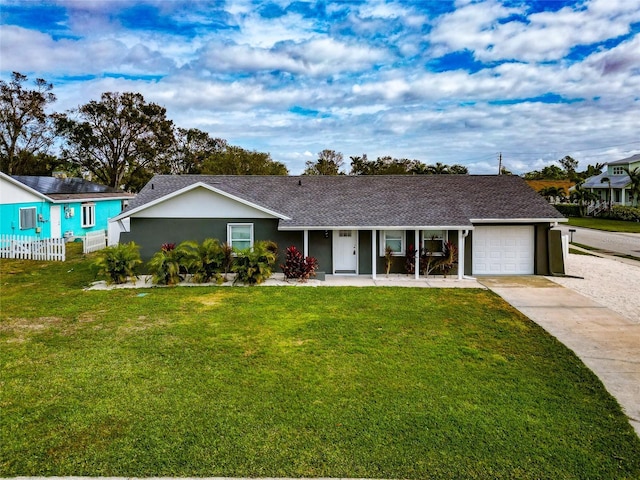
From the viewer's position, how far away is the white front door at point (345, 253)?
58.9 ft

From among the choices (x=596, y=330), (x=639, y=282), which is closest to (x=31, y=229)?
(x=596, y=330)

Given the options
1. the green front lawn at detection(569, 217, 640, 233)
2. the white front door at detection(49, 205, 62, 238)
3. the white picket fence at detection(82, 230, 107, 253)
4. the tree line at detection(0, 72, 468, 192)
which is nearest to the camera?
the white picket fence at detection(82, 230, 107, 253)

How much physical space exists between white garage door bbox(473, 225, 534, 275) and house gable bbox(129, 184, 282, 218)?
8351mm

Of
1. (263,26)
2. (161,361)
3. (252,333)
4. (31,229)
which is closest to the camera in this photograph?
(161,361)

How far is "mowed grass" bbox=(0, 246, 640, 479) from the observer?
5344mm

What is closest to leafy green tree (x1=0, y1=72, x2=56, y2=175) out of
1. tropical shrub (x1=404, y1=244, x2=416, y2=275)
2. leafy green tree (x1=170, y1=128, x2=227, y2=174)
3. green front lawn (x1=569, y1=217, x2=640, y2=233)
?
leafy green tree (x1=170, y1=128, x2=227, y2=174)

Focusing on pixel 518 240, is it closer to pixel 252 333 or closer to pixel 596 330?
pixel 596 330

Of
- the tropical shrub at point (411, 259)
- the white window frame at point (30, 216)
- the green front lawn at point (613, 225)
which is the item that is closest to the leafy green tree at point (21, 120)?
the white window frame at point (30, 216)

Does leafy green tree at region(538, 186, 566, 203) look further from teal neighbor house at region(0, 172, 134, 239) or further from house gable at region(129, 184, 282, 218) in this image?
house gable at region(129, 184, 282, 218)

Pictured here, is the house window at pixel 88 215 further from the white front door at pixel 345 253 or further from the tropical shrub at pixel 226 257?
the white front door at pixel 345 253

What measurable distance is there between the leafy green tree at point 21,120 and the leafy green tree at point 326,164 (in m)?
26.5

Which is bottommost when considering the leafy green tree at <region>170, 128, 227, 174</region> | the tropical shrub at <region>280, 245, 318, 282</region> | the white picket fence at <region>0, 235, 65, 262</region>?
the tropical shrub at <region>280, 245, 318, 282</region>

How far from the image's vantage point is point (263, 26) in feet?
47.8

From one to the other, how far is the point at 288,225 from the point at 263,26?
681 centimetres
